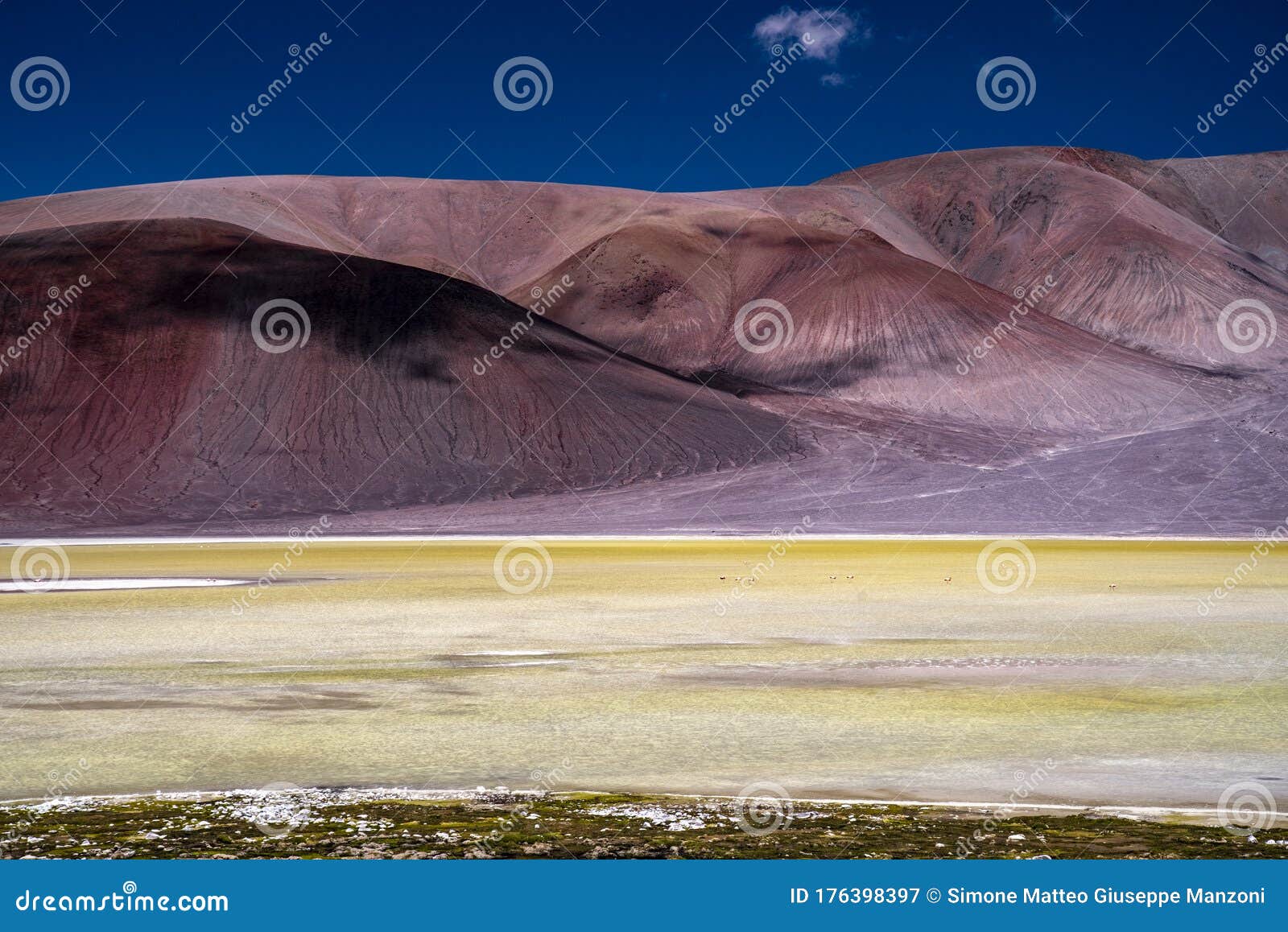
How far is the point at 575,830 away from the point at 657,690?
6.43 m

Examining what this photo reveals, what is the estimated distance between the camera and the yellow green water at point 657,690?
10555 mm

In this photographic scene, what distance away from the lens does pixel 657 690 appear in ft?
49.0

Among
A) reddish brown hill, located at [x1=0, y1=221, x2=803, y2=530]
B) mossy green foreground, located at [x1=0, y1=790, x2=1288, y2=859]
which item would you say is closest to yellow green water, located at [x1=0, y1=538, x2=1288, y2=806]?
mossy green foreground, located at [x1=0, y1=790, x2=1288, y2=859]

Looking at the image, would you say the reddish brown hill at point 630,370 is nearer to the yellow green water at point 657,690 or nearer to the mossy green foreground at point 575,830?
the yellow green water at point 657,690

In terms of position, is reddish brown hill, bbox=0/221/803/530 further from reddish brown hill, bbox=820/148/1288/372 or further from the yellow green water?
the yellow green water

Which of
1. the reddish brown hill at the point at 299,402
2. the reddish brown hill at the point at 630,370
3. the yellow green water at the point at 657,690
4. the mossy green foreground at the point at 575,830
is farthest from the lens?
the reddish brown hill at the point at 299,402

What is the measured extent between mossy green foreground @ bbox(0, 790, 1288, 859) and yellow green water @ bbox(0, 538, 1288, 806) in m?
0.64

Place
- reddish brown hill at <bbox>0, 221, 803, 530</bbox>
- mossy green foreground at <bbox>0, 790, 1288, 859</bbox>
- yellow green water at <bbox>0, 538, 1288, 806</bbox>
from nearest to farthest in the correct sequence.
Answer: mossy green foreground at <bbox>0, 790, 1288, 859</bbox>
yellow green water at <bbox>0, 538, 1288, 806</bbox>
reddish brown hill at <bbox>0, 221, 803, 530</bbox>

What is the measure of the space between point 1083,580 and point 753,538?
2917 centimetres

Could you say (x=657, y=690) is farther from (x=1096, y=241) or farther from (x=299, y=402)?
(x=1096, y=241)

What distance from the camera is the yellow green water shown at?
10.6 m

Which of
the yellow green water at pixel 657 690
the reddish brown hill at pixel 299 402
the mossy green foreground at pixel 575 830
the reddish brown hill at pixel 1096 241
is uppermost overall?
the reddish brown hill at pixel 1096 241

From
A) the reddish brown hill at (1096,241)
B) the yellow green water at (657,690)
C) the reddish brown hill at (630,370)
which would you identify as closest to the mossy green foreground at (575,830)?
the yellow green water at (657,690)

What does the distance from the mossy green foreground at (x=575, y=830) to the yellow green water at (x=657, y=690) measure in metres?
0.64
